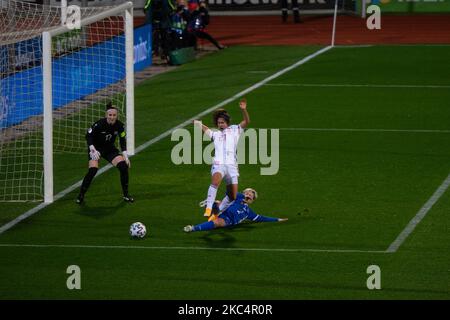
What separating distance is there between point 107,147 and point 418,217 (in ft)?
16.2

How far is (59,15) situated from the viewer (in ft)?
104

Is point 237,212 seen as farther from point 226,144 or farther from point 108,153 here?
point 108,153

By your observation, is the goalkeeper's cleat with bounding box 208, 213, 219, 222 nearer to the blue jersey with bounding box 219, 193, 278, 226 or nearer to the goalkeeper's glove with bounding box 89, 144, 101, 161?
the blue jersey with bounding box 219, 193, 278, 226

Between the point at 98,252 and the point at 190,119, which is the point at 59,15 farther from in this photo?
the point at 98,252

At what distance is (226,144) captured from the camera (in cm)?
1730

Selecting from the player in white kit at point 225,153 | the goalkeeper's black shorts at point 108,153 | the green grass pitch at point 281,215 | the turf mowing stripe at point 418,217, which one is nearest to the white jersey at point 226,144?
the player in white kit at point 225,153

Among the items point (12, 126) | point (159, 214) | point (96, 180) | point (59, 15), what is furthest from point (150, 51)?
point (159, 214)

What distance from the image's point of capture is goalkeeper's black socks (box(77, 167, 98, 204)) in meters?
18.9

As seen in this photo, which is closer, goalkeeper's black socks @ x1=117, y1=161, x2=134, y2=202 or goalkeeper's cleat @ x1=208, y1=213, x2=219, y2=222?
goalkeeper's cleat @ x1=208, y1=213, x2=219, y2=222

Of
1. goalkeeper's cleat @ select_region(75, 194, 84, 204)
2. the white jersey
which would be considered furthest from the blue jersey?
goalkeeper's cleat @ select_region(75, 194, 84, 204)

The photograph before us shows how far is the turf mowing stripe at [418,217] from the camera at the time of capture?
54.0 feet

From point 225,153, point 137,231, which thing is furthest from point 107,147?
point 137,231

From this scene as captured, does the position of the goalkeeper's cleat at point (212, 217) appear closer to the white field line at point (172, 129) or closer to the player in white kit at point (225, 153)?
the player in white kit at point (225, 153)

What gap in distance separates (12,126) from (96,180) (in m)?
3.42
